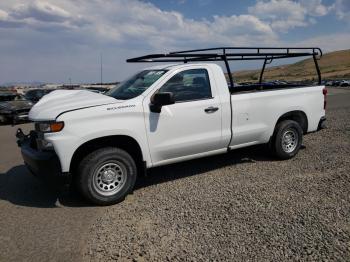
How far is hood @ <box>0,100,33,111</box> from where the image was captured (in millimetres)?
16730

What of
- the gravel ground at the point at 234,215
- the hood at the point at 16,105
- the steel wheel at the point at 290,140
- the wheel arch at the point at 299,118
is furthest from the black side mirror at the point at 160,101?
the hood at the point at 16,105

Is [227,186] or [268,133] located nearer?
[227,186]

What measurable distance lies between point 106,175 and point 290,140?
3776mm

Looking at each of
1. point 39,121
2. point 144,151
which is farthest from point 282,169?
point 39,121

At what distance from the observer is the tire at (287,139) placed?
7.04 meters

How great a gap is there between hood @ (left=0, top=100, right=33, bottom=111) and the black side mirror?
42.0ft

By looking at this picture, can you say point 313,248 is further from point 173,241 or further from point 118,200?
point 118,200

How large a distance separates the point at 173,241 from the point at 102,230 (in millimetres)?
905

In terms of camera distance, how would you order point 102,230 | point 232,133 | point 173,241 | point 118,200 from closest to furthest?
point 173,241
point 102,230
point 118,200
point 232,133

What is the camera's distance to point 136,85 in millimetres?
5965

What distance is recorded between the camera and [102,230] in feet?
14.3

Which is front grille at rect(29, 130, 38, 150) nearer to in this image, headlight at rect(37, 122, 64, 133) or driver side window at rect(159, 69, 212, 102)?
headlight at rect(37, 122, 64, 133)

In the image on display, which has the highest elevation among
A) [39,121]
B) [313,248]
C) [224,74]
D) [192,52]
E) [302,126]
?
[192,52]

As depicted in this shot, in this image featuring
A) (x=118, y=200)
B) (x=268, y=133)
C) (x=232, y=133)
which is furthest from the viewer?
(x=268, y=133)
